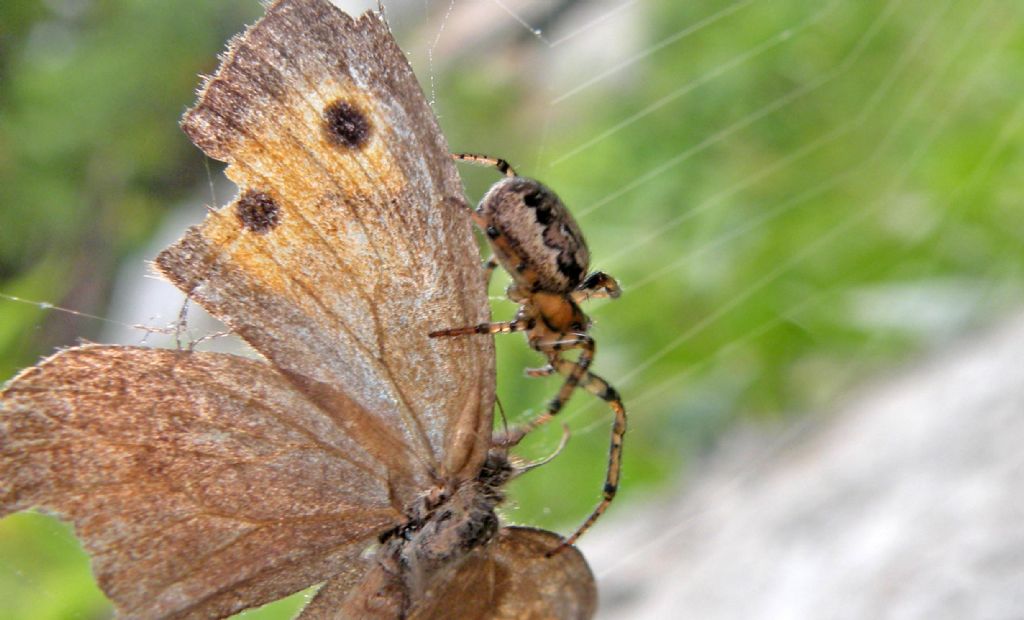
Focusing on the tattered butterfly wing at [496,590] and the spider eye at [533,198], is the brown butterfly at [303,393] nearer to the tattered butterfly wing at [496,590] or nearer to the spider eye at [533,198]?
the tattered butterfly wing at [496,590]

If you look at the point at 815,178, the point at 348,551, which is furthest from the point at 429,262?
the point at 815,178

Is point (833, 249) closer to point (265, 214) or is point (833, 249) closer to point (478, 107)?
point (478, 107)

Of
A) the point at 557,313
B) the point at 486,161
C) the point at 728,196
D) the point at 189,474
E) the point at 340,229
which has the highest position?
the point at 728,196

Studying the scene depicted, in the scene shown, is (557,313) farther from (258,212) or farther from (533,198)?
(258,212)

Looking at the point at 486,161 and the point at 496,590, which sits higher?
the point at 486,161

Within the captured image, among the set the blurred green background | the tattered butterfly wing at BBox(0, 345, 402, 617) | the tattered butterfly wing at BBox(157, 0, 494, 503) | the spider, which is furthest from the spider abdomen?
→ the blurred green background

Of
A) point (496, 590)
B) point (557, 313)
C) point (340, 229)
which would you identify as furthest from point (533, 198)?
point (496, 590)
